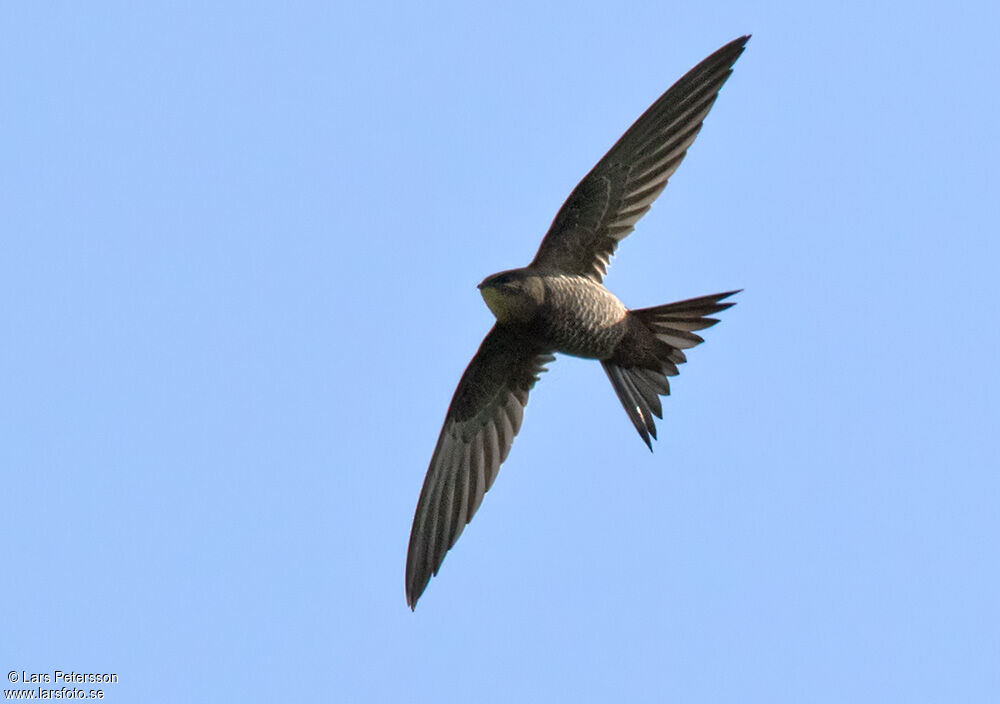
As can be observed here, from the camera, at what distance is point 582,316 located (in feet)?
23.0

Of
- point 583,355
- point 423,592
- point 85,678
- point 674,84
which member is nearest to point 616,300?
point 583,355

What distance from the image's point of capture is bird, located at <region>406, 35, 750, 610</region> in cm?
700

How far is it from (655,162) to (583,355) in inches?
40.9

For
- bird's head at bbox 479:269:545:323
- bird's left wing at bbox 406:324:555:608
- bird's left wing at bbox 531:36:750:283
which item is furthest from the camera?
bird's left wing at bbox 406:324:555:608

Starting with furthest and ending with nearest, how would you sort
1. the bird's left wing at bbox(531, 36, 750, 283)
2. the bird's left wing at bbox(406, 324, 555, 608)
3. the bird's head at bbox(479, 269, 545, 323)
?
the bird's left wing at bbox(406, 324, 555, 608), the bird's left wing at bbox(531, 36, 750, 283), the bird's head at bbox(479, 269, 545, 323)

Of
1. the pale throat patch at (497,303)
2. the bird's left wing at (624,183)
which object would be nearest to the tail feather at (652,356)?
the bird's left wing at (624,183)

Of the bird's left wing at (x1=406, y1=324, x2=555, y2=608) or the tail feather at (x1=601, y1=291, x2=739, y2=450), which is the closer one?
the tail feather at (x1=601, y1=291, x2=739, y2=450)

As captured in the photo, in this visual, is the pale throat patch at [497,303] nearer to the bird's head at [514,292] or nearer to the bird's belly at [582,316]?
the bird's head at [514,292]

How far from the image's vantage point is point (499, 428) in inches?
307

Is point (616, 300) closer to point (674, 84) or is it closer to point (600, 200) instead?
point (600, 200)

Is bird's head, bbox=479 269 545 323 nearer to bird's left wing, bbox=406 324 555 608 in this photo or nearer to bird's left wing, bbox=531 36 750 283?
bird's left wing, bbox=531 36 750 283

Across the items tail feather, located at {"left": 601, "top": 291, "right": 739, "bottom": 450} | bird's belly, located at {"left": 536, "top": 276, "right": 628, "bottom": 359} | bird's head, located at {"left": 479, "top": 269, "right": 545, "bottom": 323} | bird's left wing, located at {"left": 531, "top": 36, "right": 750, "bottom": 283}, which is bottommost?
tail feather, located at {"left": 601, "top": 291, "right": 739, "bottom": 450}

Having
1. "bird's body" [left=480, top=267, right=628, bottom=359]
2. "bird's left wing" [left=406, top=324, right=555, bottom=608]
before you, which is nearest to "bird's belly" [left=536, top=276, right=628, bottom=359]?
"bird's body" [left=480, top=267, right=628, bottom=359]

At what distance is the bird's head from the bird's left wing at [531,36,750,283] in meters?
0.27
